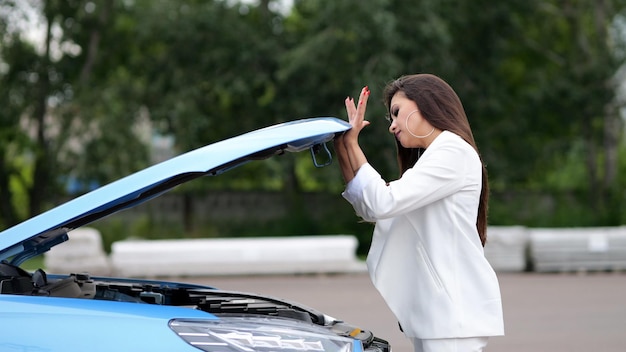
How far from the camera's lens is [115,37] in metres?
23.2

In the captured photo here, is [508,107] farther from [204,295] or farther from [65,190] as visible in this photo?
[204,295]

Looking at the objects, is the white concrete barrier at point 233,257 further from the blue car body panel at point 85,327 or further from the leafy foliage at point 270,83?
the blue car body panel at point 85,327

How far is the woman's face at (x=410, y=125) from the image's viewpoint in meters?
3.15

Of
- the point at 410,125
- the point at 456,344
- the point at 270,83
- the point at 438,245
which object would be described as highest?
the point at 270,83

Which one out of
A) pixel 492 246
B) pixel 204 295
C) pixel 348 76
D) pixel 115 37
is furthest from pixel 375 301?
pixel 115 37

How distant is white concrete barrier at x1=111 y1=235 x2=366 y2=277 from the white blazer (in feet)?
37.8

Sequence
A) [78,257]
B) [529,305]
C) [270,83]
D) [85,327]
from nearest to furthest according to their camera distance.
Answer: [85,327] → [529,305] → [78,257] → [270,83]

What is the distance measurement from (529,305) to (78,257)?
7.59 metres

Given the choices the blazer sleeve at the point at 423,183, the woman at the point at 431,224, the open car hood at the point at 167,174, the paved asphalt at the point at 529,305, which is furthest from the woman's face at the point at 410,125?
the paved asphalt at the point at 529,305

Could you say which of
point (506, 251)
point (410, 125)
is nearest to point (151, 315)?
point (410, 125)

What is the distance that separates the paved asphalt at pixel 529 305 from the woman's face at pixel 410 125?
455 cm

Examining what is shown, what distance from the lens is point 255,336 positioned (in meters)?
2.75

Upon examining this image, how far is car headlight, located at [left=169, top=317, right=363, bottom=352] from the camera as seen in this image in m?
2.67

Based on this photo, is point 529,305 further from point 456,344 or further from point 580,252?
point 456,344
